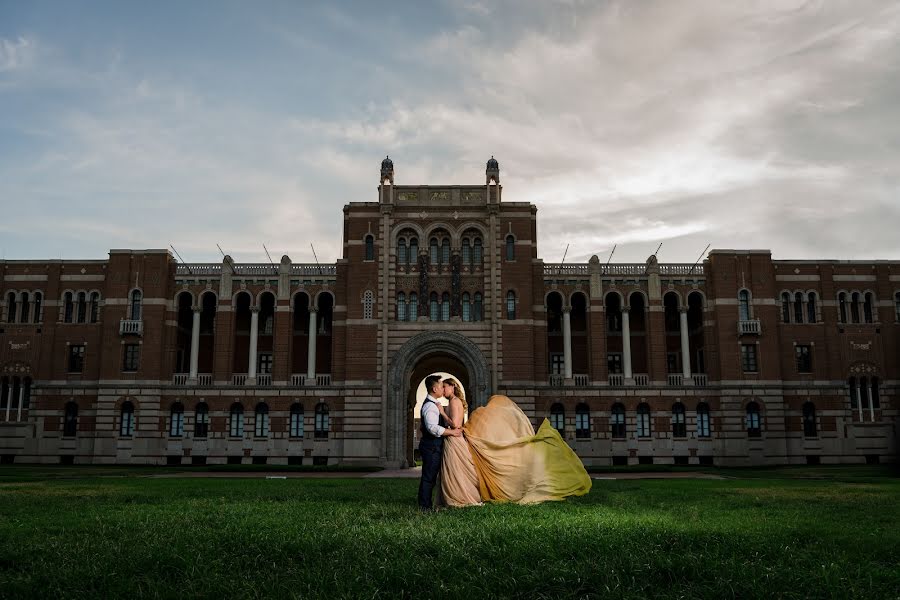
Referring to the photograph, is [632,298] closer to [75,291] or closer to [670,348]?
[670,348]

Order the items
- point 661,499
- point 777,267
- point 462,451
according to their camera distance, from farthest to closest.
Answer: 1. point 777,267
2. point 661,499
3. point 462,451

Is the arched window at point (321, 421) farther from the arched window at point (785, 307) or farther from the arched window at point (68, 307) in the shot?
the arched window at point (785, 307)

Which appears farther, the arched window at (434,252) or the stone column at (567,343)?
the stone column at (567,343)

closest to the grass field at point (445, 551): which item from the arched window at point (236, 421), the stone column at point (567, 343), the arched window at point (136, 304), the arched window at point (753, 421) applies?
the arched window at point (236, 421)

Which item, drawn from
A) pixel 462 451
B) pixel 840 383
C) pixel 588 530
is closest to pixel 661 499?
pixel 462 451

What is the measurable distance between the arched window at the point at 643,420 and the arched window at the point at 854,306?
52.0 ft

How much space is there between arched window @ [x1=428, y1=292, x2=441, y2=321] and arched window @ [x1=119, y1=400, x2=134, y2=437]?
20.4 m

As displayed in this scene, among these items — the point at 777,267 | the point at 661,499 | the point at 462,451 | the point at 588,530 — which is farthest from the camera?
the point at 777,267

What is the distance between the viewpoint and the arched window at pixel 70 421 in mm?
48062

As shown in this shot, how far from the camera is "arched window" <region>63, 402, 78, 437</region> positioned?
4806 cm

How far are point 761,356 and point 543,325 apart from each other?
1455 cm

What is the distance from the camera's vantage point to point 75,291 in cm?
5009

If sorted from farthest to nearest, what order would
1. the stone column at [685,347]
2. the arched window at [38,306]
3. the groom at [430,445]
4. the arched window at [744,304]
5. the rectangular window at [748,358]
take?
the arched window at [38,306]
the arched window at [744,304]
the stone column at [685,347]
the rectangular window at [748,358]
the groom at [430,445]

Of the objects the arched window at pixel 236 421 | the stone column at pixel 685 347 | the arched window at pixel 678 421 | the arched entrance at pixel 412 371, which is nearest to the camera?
the arched entrance at pixel 412 371
